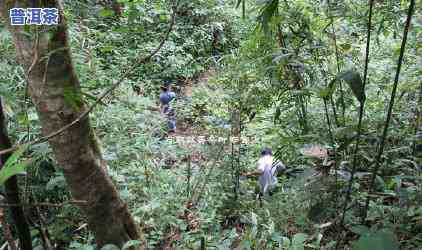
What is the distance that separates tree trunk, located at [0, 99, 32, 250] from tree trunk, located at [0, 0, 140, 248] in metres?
0.69

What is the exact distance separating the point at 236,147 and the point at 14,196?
3.63 meters

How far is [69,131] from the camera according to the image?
5.15ft

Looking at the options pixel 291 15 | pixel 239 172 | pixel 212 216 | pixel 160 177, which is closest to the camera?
pixel 291 15

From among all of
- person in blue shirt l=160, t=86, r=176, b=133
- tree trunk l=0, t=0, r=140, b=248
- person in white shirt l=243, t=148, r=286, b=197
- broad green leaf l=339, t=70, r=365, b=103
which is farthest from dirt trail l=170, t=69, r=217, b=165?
broad green leaf l=339, t=70, r=365, b=103

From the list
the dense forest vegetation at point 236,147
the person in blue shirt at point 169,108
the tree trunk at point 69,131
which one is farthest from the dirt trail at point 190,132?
the tree trunk at point 69,131

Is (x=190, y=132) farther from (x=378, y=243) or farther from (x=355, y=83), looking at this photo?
(x=378, y=243)

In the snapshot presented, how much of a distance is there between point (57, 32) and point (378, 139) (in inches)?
63.1

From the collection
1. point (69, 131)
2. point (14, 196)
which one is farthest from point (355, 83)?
point (69, 131)

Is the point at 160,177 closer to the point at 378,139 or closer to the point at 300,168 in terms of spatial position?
the point at 300,168

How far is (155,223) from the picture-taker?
8.16ft

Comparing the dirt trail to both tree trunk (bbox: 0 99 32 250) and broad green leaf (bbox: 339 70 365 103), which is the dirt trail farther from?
tree trunk (bbox: 0 99 32 250)

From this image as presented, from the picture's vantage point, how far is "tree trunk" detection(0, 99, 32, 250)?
69 centimetres

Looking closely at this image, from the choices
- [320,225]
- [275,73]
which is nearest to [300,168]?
[320,225]

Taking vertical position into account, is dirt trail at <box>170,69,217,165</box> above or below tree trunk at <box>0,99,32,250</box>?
below
